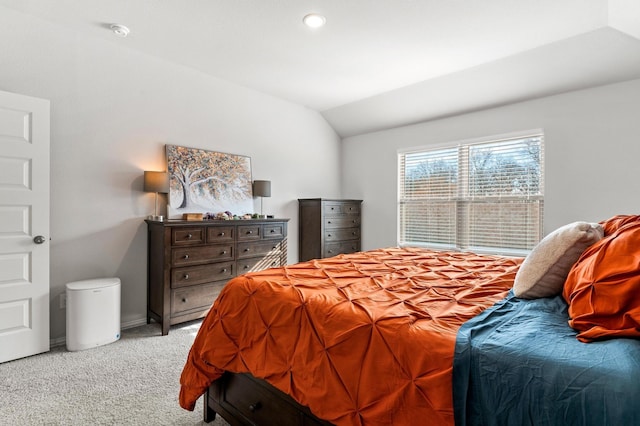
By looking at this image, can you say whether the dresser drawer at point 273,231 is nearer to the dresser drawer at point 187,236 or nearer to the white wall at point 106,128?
the dresser drawer at point 187,236

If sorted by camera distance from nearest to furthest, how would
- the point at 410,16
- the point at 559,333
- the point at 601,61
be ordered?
the point at 559,333
the point at 410,16
the point at 601,61

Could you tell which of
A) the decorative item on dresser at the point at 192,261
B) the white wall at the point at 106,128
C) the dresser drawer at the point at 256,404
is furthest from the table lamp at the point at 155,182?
the dresser drawer at the point at 256,404

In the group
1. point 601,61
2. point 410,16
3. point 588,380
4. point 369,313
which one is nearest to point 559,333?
point 588,380

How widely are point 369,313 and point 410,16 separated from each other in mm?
2493

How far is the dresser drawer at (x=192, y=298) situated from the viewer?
124 inches

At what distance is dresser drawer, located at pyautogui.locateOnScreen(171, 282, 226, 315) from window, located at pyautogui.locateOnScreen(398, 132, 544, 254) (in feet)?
9.60


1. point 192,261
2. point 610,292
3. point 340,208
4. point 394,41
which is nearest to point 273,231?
point 192,261

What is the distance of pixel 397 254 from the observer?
2.78 meters

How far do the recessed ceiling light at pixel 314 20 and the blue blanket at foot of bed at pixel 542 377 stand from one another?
8.50 feet

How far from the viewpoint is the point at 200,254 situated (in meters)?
3.31

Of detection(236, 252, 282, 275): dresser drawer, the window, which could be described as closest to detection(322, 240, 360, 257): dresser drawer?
the window

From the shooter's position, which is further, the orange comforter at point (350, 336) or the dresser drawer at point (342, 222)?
the dresser drawer at point (342, 222)

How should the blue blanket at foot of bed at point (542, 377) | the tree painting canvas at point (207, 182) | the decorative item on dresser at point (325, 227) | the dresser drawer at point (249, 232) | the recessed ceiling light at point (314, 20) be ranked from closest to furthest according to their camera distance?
the blue blanket at foot of bed at point (542, 377)
the recessed ceiling light at point (314, 20)
the tree painting canvas at point (207, 182)
the dresser drawer at point (249, 232)
the decorative item on dresser at point (325, 227)

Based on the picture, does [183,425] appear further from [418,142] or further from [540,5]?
[418,142]
